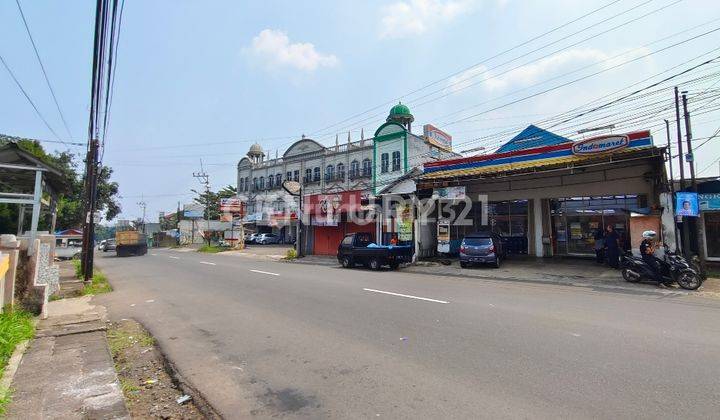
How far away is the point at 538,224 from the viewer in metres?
20.6

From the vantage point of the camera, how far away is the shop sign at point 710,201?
16.3 metres

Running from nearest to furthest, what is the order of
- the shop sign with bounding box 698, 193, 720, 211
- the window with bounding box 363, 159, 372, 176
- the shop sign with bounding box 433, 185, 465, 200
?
the shop sign with bounding box 698, 193, 720, 211
the shop sign with bounding box 433, 185, 465, 200
the window with bounding box 363, 159, 372, 176

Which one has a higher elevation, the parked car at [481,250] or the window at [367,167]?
the window at [367,167]

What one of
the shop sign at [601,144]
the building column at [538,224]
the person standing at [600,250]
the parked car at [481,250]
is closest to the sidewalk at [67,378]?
the parked car at [481,250]

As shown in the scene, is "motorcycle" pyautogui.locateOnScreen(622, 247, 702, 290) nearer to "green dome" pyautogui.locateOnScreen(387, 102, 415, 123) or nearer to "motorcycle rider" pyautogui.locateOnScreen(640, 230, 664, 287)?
"motorcycle rider" pyautogui.locateOnScreen(640, 230, 664, 287)

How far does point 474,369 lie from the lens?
4.85m

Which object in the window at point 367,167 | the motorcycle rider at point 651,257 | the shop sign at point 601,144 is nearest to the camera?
the motorcycle rider at point 651,257

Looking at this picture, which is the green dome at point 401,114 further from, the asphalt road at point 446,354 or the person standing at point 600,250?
the asphalt road at point 446,354

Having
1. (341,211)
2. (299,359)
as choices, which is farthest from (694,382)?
(341,211)

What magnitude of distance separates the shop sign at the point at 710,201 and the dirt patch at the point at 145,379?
20583 mm

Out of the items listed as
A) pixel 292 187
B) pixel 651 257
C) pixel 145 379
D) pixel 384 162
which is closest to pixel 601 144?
pixel 651 257

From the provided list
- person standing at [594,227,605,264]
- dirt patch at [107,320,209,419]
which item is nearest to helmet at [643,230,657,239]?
person standing at [594,227,605,264]

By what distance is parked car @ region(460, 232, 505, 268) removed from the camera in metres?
17.8

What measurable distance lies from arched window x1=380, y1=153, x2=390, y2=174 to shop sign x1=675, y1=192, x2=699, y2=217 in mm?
24868
